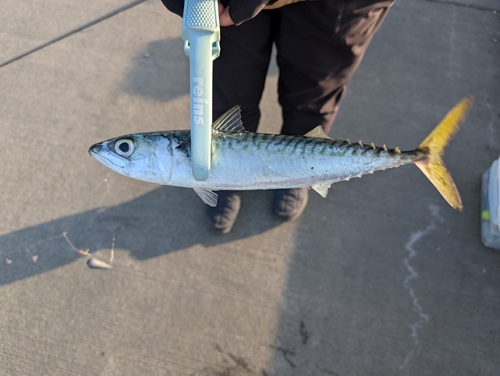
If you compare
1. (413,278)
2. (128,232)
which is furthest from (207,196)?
(413,278)

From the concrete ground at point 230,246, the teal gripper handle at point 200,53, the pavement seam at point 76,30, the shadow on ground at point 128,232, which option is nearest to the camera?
the teal gripper handle at point 200,53

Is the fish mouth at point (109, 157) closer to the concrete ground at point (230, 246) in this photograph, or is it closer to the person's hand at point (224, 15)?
the person's hand at point (224, 15)

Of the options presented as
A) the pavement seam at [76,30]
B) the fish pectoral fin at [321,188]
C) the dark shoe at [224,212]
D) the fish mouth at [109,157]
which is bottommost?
the dark shoe at [224,212]

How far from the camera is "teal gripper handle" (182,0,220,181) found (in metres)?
1.00

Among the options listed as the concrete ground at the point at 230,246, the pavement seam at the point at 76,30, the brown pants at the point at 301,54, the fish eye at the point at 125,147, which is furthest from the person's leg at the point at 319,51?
the pavement seam at the point at 76,30

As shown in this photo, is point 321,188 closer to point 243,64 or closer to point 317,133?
point 317,133

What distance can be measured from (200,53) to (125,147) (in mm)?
409

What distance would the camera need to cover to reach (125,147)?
121 centimetres

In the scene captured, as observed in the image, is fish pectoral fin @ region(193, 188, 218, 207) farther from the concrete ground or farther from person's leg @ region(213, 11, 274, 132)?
the concrete ground

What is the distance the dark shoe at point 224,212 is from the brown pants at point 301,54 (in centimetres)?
44

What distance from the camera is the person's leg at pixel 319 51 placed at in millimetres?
1317

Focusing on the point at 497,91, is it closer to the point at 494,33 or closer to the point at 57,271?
the point at 494,33

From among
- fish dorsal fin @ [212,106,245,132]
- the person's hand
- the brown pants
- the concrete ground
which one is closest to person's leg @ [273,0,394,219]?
the brown pants

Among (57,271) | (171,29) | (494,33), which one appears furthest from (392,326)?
(171,29)
